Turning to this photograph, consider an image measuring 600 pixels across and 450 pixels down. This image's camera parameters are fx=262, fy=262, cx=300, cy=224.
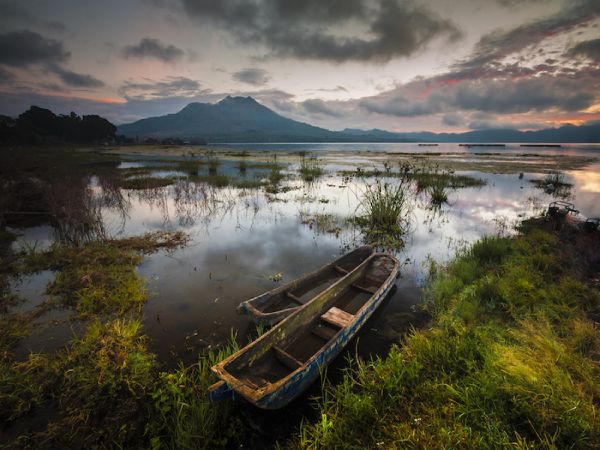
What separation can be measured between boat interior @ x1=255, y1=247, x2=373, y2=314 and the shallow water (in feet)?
2.84

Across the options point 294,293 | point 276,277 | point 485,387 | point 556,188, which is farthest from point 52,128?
point 556,188

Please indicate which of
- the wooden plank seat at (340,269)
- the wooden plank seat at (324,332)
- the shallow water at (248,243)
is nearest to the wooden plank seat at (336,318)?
the wooden plank seat at (324,332)

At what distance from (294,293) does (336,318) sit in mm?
1729

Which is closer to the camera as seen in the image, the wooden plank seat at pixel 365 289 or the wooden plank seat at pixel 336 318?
the wooden plank seat at pixel 336 318

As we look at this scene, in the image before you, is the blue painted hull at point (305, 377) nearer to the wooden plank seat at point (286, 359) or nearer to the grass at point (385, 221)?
the wooden plank seat at point (286, 359)

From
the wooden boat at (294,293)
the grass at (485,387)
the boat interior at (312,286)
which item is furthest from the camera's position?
the boat interior at (312,286)

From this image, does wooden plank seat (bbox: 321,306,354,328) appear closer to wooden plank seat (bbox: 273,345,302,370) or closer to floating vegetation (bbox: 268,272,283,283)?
wooden plank seat (bbox: 273,345,302,370)

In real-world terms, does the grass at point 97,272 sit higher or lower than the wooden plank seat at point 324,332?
higher

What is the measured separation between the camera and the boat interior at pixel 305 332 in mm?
4805

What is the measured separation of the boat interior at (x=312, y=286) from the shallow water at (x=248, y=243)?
0.87 m

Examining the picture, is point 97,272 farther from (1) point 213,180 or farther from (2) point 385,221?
(1) point 213,180

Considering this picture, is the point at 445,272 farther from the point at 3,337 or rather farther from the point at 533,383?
the point at 3,337

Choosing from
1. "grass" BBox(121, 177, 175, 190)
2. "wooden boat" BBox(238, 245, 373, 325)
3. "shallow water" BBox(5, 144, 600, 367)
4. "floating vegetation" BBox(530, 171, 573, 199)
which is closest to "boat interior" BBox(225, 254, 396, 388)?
"wooden boat" BBox(238, 245, 373, 325)

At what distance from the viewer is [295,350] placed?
19.3 ft
